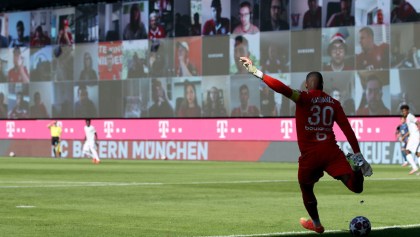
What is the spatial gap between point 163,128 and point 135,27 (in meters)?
6.15

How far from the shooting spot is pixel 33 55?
65125 millimetres

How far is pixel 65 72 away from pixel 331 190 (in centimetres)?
4244

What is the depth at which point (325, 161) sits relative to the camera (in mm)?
12961

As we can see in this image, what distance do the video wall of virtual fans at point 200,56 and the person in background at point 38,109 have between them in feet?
0.20

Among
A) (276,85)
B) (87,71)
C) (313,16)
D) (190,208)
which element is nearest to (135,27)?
(87,71)

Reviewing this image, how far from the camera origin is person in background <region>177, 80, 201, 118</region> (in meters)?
57.8

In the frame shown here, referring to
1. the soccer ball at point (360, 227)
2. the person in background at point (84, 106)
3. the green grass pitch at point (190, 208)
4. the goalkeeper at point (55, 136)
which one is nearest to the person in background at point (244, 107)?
the person in background at point (84, 106)

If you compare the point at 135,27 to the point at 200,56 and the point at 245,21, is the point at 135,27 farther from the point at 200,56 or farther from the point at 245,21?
the point at 245,21

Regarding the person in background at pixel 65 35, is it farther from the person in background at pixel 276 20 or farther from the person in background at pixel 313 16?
the person in background at pixel 313 16

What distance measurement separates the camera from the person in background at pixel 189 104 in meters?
57.8

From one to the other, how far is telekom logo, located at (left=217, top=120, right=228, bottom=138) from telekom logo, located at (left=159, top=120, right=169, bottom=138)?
11.0ft

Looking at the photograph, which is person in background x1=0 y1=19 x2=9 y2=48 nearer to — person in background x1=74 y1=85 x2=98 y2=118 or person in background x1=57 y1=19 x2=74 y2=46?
person in background x1=57 y1=19 x2=74 y2=46

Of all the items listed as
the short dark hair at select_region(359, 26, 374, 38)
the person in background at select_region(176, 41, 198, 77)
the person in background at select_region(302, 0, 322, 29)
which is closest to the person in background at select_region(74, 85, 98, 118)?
the person in background at select_region(176, 41, 198, 77)

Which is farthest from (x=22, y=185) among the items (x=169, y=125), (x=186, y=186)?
(x=169, y=125)
